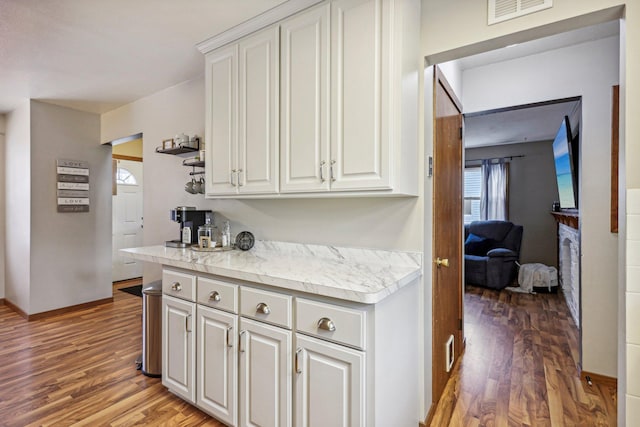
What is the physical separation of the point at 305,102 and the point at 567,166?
3.30 m

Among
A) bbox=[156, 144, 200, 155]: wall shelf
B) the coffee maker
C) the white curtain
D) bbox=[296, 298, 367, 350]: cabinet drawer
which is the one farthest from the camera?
the white curtain

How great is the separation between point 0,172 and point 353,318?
198 inches

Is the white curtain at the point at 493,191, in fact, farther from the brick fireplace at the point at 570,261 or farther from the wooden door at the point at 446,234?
the wooden door at the point at 446,234

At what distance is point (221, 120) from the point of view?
219cm

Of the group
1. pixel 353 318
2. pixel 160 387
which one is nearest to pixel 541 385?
pixel 353 318

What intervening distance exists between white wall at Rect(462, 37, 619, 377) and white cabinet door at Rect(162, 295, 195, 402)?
2666 millimetres

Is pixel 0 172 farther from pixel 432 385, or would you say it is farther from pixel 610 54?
pixel 610 54

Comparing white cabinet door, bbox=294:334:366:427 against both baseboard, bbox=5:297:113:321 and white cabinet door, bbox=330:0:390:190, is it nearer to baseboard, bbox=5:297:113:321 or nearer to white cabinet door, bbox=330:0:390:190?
white cabinet door, bbox=330:0:390:190

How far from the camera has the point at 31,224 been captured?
138 inches

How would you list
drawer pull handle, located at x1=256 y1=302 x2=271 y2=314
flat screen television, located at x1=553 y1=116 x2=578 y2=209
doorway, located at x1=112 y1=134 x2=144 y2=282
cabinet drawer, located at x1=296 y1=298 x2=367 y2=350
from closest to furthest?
1. cabinet drawer, located at x1=296 y1=298 x2=367 y2=350
2. drawer pull handle, located at x1=256 y1=302 x2=271 y2=314
3. flat screen television, located at x1=553 y1=116 x2=578 y2=209
4. doorway, located at x1=112 y1=134 x2=144 y2=282

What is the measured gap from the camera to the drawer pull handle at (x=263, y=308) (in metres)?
1.54

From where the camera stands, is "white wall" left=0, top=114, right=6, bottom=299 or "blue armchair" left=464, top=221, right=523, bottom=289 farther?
"blue armchair" left=464, top=221, right=523, bottom=289

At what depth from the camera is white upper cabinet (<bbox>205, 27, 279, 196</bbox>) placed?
1.93m

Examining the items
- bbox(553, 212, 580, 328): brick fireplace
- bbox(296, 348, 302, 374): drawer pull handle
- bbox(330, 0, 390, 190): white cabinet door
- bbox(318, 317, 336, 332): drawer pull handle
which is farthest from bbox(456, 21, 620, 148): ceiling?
bbox(296, 348, 302, 374): drawer pull handle
